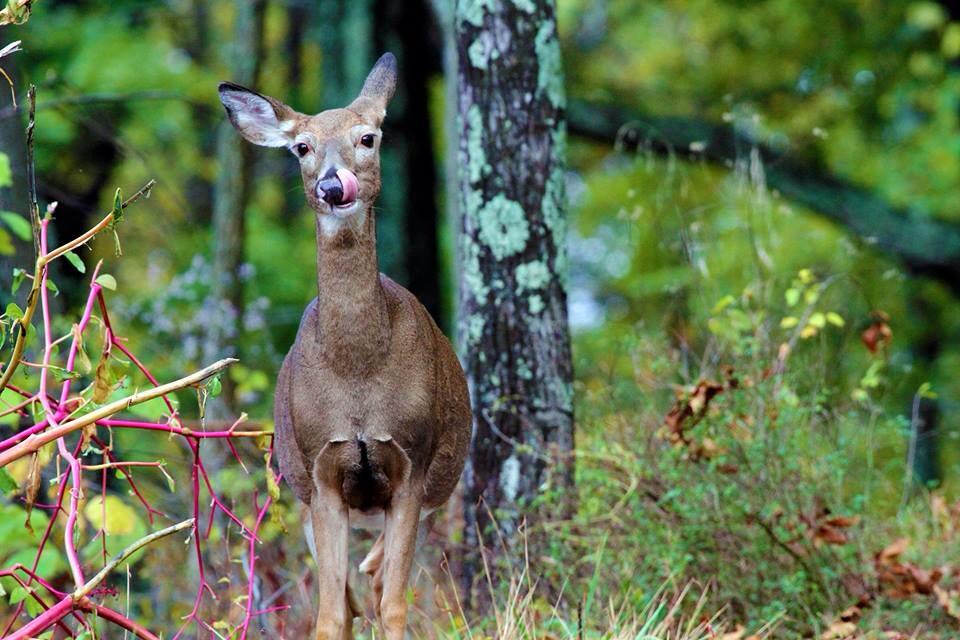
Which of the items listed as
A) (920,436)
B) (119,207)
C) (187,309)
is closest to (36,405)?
(119,207)

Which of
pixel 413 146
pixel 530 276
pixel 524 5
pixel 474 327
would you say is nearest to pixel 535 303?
pixel 530 276

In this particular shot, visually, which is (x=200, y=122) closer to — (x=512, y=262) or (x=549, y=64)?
(x=549, y=64)

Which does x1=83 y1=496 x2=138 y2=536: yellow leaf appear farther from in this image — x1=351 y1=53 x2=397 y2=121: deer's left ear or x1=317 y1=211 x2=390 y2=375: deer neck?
x1=351 y1=53 x2=397 y2=121: deer's left ear

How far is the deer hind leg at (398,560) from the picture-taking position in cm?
494

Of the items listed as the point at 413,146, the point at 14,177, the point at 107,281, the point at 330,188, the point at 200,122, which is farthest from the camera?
the point at 200,122

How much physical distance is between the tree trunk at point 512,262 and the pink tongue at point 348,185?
7.53 ft

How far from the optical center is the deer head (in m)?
4.64

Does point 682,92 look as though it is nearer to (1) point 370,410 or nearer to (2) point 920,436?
(2) point 920,436

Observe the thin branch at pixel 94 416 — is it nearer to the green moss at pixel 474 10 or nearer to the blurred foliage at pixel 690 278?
the blurred foliage at pixel 690 278

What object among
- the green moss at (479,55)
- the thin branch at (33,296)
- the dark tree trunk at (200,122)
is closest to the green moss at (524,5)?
the green moss at (479,55)

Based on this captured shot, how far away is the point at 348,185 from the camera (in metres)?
4.60

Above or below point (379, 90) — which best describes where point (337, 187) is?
below

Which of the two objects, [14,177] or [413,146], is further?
[413,146]

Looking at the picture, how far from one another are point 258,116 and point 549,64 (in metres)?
2.28
